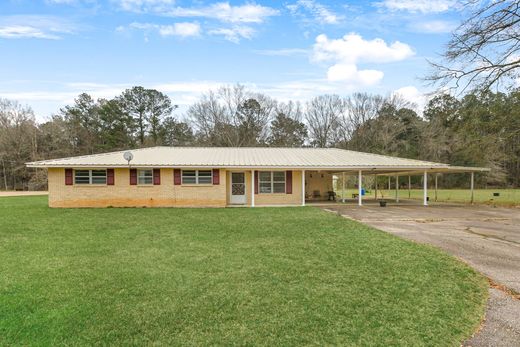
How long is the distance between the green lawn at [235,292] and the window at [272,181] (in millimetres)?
10298

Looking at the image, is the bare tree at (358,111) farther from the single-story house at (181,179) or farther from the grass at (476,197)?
the single-story house at (181,179)

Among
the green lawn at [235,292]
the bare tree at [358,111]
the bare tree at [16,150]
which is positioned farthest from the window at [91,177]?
the bare tree at [358,111]

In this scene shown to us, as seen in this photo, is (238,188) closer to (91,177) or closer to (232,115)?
(91,177)

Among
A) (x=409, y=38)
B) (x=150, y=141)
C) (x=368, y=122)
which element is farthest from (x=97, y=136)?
(x=409, y=38)

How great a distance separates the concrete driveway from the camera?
12.5 feet

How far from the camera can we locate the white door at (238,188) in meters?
19.5

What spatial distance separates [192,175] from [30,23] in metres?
9.47

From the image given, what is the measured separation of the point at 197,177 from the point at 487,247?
1345 cm

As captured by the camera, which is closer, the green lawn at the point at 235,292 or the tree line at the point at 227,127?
the green lawn at the point at 235,292

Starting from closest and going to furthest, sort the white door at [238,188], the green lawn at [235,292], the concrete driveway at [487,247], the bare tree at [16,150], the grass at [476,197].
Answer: the green lawn at [235,292]
the concrete driveway at [487,247]
the white door at [238,188]
the grass at [476,197]
the bare tree at [16,150]

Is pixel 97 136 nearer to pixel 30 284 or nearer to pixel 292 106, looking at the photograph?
pixel 292 106

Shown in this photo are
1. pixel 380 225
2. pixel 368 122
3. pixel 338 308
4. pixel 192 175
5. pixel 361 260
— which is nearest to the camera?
pixel 338 308

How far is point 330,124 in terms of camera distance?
4953 centimetres

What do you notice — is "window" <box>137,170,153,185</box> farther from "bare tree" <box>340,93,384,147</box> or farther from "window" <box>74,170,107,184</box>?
"bare tree" <box>340,93,384,147</box>
